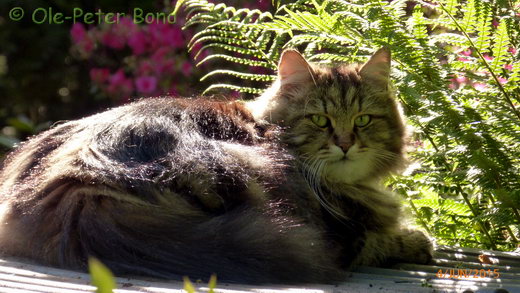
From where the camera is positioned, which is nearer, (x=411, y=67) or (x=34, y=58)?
(x=411, y=67)

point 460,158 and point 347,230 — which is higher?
point 460,158

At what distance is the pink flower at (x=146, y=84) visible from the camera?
5.32 meters

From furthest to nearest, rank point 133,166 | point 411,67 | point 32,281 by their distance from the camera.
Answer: point 411,67
point 133,166
point 32,281

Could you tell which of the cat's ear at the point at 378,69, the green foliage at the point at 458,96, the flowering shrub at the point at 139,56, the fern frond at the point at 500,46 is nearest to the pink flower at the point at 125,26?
the flowering shrub at the point at 139,56

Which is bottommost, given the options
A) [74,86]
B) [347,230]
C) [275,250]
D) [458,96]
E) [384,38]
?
[74,86]

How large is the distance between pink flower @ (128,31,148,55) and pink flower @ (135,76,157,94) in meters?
0.24

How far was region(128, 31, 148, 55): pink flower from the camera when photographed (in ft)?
17.5

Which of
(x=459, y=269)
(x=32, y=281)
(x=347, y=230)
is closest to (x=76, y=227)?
(x=32, y=281)

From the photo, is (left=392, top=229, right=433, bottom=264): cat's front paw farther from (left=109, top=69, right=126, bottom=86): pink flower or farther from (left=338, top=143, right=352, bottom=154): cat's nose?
(left=109, top=69, right=126, bottom=86): pink flower

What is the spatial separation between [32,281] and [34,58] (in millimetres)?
4576

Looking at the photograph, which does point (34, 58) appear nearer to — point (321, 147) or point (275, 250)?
point (321, 147)

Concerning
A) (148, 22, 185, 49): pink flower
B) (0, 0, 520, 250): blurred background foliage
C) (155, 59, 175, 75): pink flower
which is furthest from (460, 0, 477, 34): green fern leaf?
(155, 59, 175, 75): pink flower

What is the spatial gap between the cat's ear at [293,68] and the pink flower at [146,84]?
8.81ft

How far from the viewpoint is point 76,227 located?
79.0 inches
